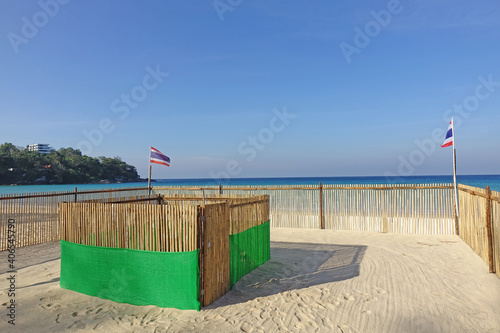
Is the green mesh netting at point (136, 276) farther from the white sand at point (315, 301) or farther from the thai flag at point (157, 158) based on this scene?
the thai flag at point (157, 158)

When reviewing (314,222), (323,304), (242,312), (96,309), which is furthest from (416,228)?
(96,309)

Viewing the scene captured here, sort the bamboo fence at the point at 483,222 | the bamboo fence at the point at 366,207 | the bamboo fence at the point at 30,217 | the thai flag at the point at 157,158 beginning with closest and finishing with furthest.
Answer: the bamboo fence at the point at 483,222 → the bamboo fence at the point at 30,217 → the bamboo fence at the point at 366,207 → the thai flag at the point at 157,158

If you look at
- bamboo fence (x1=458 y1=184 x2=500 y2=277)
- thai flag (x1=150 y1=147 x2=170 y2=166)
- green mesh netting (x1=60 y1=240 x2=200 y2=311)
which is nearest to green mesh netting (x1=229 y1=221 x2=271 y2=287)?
green mesh netting (x1=60 y1=240 x2=200 y2=311)

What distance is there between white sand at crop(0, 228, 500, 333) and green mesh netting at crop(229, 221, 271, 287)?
0.60 feet

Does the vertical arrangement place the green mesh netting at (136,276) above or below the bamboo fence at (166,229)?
below

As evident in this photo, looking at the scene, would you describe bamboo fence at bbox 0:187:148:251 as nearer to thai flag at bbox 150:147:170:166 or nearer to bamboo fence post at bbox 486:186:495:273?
thai flag at bbox 150:147:170:166

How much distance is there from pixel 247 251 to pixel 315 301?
5.58 ft

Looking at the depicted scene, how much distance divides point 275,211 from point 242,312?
7.70 meters

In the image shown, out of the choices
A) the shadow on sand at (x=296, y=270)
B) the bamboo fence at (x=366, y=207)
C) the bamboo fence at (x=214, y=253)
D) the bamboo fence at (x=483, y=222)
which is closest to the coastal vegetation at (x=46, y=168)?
the bamboo fence at (x=366, y=207)

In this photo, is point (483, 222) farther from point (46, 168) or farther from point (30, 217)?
point (46, 168)

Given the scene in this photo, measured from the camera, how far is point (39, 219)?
9156 mm

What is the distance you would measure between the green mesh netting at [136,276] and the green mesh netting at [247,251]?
1.07m

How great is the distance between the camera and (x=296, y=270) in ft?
20.2

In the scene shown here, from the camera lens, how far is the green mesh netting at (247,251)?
17.3 feet
